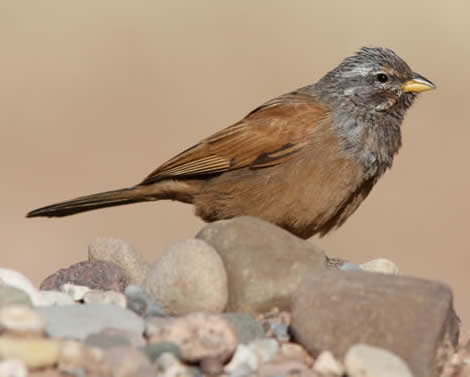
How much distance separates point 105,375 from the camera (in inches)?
166

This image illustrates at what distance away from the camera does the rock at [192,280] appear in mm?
5449

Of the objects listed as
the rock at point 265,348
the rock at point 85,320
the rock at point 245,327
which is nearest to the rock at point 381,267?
the rock at point 245,327

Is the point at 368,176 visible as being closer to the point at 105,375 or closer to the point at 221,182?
the point at 221,182

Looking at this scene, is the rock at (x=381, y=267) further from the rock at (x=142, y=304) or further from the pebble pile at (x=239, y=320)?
the rock at (x=142, y=304)

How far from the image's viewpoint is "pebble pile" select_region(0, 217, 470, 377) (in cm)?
436

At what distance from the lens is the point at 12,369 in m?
4.14

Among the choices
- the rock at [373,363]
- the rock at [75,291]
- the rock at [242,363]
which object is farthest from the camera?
the rock at [75,291]

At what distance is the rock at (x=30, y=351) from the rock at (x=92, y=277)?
183cm

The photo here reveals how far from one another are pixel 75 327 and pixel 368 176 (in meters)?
3.09

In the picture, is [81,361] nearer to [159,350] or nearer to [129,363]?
[129,363]

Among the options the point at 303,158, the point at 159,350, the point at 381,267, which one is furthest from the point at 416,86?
the point at 159,350

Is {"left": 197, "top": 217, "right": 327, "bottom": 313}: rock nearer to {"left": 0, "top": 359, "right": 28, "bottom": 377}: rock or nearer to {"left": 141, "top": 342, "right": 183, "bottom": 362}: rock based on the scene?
{"left": 141, "top": 342, "right": 183, "bottom": 362}: rock

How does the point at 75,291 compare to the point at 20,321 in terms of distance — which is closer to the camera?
the point at 20,321

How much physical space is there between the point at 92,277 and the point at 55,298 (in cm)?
64
